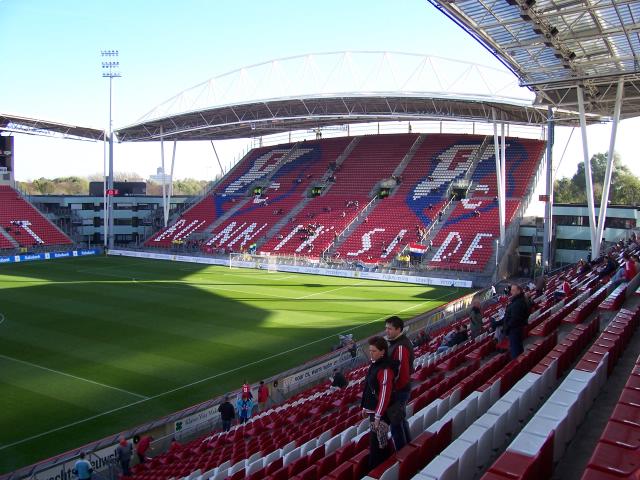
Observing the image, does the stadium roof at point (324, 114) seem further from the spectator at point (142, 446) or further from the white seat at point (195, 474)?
the white seat at point (195, 474)

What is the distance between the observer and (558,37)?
68.8ft

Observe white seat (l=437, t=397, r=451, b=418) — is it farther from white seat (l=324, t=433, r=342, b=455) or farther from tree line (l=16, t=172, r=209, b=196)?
tree line (l=16, t=172, r=209, b=196)

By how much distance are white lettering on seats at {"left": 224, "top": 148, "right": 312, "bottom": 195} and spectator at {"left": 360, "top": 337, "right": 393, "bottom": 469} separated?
54.9m

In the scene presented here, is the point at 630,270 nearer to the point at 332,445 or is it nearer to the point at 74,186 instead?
the point at 332,445

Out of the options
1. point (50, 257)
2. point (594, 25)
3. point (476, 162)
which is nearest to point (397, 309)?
point (594, 25)

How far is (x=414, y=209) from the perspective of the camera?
152 feet

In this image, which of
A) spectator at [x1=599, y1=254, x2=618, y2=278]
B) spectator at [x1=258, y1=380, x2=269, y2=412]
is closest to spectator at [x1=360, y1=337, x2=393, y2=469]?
spectator at [x1=258, y1=380, x2=269, y2=412]

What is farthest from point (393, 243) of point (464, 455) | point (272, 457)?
point (464, 455)

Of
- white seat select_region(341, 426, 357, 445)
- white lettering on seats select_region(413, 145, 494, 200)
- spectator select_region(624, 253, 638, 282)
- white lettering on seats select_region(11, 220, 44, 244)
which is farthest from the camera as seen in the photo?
white lettering on seats select_region(11, 220, 44, 244)

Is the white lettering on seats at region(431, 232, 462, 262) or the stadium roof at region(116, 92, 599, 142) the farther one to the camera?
the white lettering on seats at region(431, 232, 462, 262)

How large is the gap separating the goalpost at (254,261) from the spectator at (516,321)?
34.3 meters

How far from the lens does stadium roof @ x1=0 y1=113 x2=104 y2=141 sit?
47312mm

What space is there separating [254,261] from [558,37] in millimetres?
28688

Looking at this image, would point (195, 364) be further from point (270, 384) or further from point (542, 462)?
point (542, 462)
